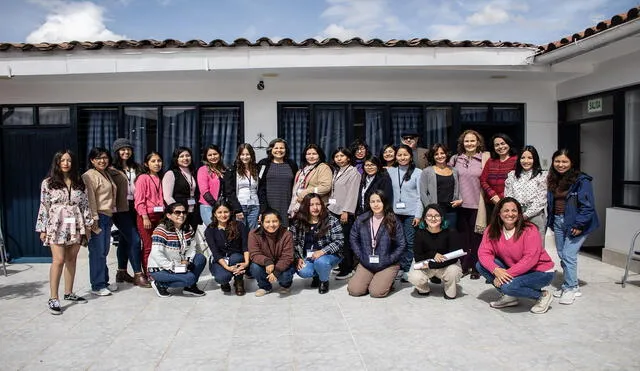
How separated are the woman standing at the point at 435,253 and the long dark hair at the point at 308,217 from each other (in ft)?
3.19

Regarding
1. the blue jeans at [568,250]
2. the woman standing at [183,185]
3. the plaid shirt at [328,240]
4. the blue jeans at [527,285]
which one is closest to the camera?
the blue jeans at [527,285]

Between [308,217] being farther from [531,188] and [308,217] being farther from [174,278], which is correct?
[531,188]

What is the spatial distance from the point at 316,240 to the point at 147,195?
1872mm

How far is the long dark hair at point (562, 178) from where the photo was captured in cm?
482

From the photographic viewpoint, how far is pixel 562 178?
4.89 meters

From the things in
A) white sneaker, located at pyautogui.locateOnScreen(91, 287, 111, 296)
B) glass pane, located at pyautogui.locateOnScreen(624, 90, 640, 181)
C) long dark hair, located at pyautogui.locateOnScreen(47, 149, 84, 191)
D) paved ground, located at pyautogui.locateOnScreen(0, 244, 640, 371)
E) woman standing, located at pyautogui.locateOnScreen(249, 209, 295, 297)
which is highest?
glass pane, located at pyautogui.locateOnScreen(624, 90, 640, 181)

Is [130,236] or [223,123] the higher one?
[223,123]

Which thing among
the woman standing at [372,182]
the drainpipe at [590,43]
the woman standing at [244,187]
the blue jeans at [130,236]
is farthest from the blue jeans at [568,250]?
the blue jeans at [130,236]

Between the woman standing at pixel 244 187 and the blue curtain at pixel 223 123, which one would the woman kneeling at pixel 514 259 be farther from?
the blue curtain at pixel 223 123

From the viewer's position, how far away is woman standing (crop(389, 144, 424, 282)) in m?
5.52

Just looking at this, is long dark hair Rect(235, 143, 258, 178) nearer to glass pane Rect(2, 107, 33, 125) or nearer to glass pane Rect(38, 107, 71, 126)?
glass pane Rect(38, 107, 71, 126)

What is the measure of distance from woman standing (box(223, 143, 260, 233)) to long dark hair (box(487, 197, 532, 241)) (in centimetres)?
254

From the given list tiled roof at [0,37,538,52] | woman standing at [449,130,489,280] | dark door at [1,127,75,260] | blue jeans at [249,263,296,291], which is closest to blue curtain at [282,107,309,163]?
tiled roof at [0,37,538,52]

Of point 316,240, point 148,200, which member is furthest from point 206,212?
point 316,240
